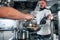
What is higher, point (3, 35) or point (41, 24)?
point (41, 24)

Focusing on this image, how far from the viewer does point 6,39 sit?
2041 millimetres

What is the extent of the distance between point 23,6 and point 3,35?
1.61ft

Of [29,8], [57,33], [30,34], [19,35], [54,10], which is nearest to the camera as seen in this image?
[19,35]

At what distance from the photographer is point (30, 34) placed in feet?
5.34

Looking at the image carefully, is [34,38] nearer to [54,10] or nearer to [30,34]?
[30,34]

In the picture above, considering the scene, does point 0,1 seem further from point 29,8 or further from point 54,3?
point 54,3

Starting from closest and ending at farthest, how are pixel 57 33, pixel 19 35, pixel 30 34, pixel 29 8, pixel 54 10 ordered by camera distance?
pixel 19 35 < pixel 30 34 < pixel 57 33 < pixel 54 10 < pixel 29 8

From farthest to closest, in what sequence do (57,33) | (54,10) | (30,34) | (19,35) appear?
(54,10) → (57,33) → (30,34) → (19,35)

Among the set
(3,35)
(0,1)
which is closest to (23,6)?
(0,1)

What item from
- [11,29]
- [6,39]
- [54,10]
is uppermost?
[54,10]

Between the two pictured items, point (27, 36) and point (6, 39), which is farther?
point (6, 39)

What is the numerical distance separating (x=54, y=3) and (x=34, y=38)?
65 cm

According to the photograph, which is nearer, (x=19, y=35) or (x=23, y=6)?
(x=19, y=35)

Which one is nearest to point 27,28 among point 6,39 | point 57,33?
point 57,33
